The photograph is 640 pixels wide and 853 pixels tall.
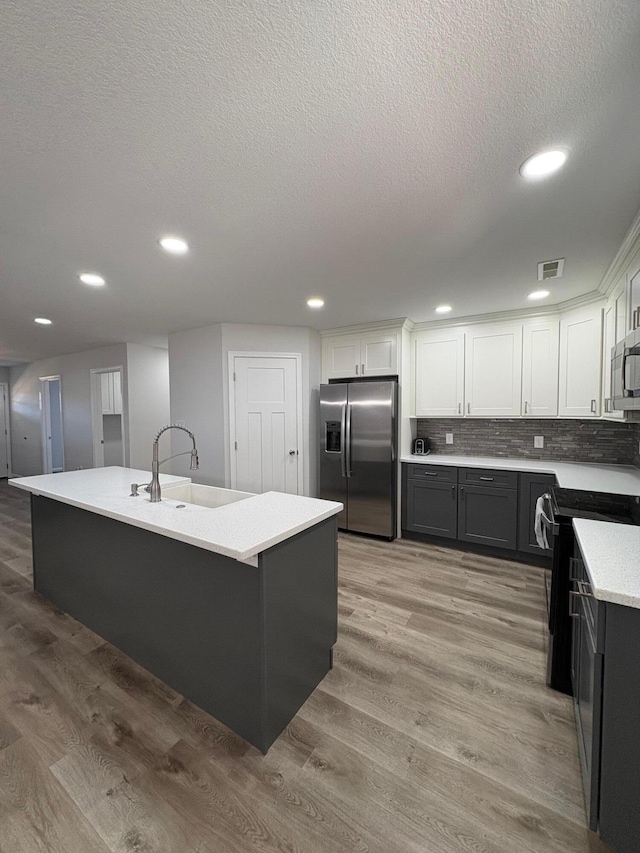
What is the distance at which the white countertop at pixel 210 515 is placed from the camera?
1.37 meters

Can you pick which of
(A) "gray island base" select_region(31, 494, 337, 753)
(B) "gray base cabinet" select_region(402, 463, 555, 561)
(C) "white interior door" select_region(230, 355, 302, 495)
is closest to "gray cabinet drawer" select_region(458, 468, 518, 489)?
(B) "gray base cabinet" select_region(402, 463, 555, 561)

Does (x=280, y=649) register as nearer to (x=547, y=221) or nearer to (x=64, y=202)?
(x=64, y=202)

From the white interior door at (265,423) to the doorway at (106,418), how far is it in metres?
2.68

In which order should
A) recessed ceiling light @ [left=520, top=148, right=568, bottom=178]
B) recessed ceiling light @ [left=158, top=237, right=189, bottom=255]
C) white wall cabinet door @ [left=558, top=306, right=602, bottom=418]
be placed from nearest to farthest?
recessed ceiling light @ [left=520, top=148, right=568, bottom=178], recessed ceiling light @ [left=158, top=237, right=189, bottom=255], white wall cabinet door @ [left=558, top=306, right=602, bottom=418]

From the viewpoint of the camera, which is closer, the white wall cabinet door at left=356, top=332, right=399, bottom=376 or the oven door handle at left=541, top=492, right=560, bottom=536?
the oven door handle at left=541, top=492, right=560, bottom=536

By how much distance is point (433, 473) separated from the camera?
367 centimetres

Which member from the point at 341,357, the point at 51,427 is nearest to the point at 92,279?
the point at 341,357

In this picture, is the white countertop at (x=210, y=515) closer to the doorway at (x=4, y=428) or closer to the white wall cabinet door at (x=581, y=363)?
the white wall cabinet door at (x=581, y=363)

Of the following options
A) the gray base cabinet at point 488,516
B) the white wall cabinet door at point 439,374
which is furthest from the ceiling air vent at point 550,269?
the gray base cabinet at point 488,516

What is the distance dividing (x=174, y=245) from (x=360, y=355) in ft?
A: 8.04

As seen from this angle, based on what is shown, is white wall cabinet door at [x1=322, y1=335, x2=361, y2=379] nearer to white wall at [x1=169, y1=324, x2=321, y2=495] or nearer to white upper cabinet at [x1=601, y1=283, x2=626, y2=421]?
white wall at [x1=169, y1=324, x2=321, y2=495]

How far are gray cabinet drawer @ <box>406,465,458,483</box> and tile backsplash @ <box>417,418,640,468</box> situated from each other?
25.0 inches

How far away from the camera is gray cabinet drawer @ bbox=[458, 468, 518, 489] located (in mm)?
3258

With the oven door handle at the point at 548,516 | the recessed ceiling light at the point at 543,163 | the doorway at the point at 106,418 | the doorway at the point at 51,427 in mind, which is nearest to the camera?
the recessed ceiling light at the point at 543,163
